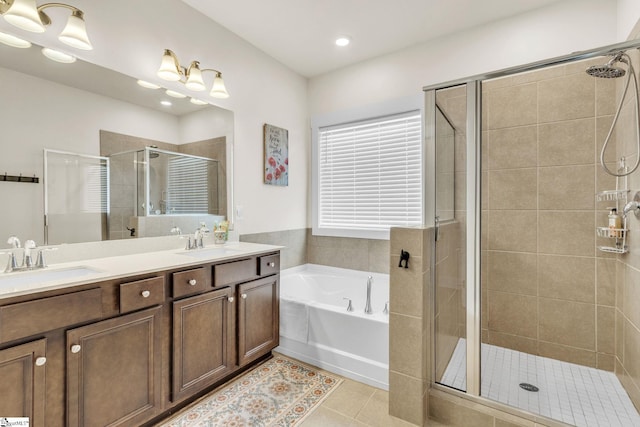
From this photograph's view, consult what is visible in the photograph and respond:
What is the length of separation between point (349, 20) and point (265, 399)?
2.84 m

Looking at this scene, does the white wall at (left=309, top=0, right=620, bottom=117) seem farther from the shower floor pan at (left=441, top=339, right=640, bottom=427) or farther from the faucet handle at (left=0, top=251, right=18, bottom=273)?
the faucet handle at (left=0, top=251, right=18, bottom=273)

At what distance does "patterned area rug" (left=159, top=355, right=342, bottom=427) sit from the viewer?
5.56ft

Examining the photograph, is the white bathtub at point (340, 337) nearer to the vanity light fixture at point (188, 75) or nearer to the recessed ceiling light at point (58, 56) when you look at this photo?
the vanity light fixture at point (188, 75)

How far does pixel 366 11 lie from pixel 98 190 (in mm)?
2286

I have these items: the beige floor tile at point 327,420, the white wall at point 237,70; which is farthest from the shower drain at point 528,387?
the white wall at point 237,70

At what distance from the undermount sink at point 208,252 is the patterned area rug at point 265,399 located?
34.6 inches

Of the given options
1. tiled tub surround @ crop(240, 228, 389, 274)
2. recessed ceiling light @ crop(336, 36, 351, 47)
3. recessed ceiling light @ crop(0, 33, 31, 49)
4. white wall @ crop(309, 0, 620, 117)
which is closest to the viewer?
recessed ceiling light @ crop(0, 33, 31, 49)

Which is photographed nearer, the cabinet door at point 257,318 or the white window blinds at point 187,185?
the cabinet door at point 257,318

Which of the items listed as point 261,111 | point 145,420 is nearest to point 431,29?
point 261,111

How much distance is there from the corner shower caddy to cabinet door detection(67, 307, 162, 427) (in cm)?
268

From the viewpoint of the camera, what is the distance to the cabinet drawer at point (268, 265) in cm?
223

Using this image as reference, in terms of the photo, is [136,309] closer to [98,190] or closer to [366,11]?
[98,190]

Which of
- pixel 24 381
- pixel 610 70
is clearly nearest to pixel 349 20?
pixel 610 70

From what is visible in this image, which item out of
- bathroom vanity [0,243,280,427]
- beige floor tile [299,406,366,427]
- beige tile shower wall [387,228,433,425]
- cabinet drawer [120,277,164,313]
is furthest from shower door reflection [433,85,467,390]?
cabinet drawer [120,277,164,313]
